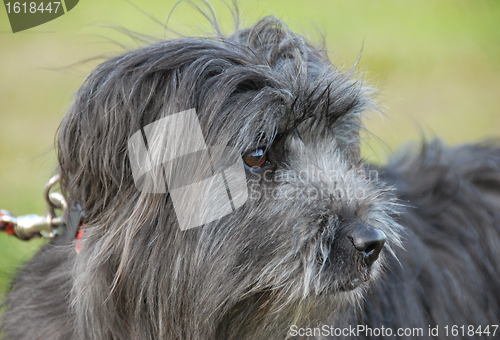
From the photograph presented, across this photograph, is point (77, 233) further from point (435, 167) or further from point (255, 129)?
point (435, 167)

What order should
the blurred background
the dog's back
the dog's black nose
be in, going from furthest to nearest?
the blurred background < the dog's back < the dog's black nose

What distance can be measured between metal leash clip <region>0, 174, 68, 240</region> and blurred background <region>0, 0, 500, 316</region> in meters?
1.65

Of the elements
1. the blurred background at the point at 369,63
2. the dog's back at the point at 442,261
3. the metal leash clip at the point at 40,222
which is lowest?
the blurred background at the point at 369,63

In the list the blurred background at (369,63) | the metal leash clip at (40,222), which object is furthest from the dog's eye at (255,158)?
the blurred background at (369,63)

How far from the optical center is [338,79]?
8.05 feet

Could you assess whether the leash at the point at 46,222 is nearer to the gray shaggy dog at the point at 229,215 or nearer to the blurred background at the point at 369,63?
the gray shaggy dog at the point at 229,215

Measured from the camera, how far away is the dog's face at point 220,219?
2.15 m

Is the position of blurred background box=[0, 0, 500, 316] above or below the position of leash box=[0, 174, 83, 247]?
below

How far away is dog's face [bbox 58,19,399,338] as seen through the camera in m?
2.15

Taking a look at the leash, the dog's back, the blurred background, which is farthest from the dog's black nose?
the blurred background

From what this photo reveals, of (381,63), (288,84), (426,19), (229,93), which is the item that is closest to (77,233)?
(229,93)

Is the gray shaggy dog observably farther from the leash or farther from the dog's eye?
the leash

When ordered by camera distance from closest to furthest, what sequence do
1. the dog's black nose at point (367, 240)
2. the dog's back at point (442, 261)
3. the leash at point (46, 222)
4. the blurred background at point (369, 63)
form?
the dog's black nose at point (367, 240) < the leash at point (46, 222) < the dog's back at point (442, 261) < the blurred background at point (369, 63)

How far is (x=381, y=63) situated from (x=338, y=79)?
28.9 ft
